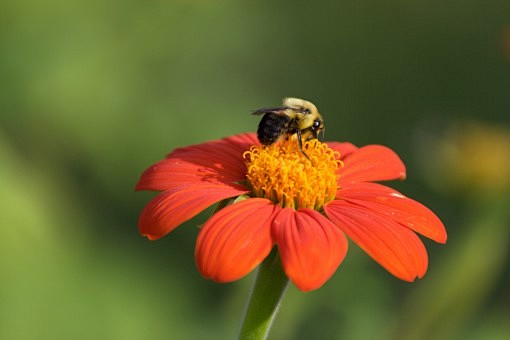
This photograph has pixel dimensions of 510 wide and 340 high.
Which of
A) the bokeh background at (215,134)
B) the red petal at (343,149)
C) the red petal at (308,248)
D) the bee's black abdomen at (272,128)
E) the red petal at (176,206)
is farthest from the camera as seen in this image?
the bokeh background at (215,134)

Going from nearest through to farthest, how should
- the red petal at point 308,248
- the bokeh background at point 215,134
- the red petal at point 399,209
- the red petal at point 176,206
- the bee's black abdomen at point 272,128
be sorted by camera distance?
the red petal at point 308,248, the red petal at point 176,206, the red petal at point 399,209, the bee's black abdomen at point 272,128, the bokeh background at point 215,134

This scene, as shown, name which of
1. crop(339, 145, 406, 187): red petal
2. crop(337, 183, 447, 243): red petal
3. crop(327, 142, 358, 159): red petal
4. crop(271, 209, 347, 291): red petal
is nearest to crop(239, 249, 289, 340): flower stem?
crop(271, 209, 347, 291): red petal

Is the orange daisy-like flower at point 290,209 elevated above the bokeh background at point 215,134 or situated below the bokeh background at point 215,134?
above

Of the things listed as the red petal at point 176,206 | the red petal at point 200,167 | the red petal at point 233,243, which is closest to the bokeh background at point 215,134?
the red petal at point 200,167

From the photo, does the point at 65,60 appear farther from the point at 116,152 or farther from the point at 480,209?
the point at 480,209

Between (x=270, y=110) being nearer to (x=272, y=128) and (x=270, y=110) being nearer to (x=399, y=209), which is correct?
(x=272, y=128)

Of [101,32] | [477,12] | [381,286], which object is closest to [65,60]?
[101,32]

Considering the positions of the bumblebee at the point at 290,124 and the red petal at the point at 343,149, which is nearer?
the bumblebee at the point at 290,124

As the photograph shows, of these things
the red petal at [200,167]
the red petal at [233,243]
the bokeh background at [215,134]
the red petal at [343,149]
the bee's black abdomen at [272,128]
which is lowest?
the bokeh background at [215,134]

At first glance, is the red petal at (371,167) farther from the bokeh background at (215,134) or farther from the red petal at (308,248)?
the bokeh background at (215,134)
